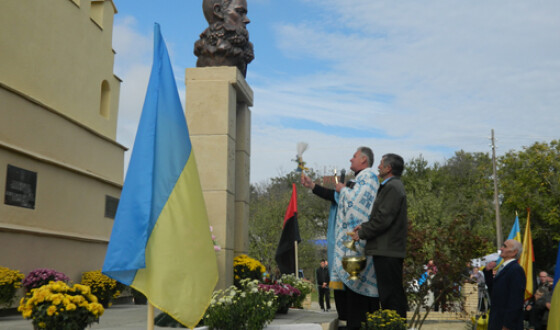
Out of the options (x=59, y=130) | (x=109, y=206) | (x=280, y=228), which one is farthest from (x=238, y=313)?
(x=280, y=228)

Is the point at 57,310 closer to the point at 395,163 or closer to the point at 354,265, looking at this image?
the point at 354,265

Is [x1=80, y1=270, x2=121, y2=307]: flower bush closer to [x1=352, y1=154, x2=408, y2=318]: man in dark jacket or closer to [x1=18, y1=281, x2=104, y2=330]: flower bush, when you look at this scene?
[x1=352, y1=154, x2=408, y2=318]: man in dark jacket

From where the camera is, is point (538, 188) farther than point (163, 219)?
Yes

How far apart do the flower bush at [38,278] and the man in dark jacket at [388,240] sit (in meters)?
9.18

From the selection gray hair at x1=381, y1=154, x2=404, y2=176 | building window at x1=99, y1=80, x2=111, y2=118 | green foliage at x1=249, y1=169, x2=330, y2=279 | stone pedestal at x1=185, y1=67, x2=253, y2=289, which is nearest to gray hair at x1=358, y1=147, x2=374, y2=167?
gray hair at x1=381, y1=154, x2=404, y2=176

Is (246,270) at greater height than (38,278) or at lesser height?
greater

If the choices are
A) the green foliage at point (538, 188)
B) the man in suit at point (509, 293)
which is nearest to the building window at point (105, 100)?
the man in suit at point (509, 293)

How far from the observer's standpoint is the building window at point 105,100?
Result: 1970cm

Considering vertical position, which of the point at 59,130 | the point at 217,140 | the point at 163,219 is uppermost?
the point at 59,130

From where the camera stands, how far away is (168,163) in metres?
4.18

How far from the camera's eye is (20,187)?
515 inches

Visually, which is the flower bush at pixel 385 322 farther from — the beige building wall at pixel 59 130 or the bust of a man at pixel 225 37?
the beige building wall at pixel 59 130

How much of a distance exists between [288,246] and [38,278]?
5640 millimetres

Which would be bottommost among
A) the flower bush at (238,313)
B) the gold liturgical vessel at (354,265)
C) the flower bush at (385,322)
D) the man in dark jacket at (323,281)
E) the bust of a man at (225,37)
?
the man in dark jacket at (323,281)
